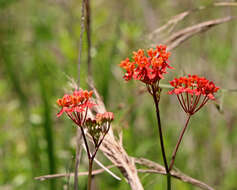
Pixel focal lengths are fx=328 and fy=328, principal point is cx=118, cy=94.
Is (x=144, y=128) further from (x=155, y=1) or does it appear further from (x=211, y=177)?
(x=155, y=1)

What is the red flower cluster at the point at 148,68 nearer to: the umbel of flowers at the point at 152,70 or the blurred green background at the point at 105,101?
the umbel of flowers at the point at 152,70

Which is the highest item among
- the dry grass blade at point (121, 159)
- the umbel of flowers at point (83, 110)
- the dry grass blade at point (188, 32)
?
the dry grass blade at point (188, 32)

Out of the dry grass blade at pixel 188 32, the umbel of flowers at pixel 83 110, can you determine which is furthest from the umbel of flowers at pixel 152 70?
the dry grass blade at pixel 188 32

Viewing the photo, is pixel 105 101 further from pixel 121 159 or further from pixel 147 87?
pixel 147 87

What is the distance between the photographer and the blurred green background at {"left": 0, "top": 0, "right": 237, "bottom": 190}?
2.85 m

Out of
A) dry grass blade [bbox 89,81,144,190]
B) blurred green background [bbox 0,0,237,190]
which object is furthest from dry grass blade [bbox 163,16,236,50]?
dry grass blade [bbox 89,81,144,190]

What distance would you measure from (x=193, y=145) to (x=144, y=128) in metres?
0.84

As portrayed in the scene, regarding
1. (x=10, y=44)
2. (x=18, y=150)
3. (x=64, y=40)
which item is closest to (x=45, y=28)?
(x=10, y=44)

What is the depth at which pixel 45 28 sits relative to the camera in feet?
13.6

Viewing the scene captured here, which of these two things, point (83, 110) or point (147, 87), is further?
point (147, 87)

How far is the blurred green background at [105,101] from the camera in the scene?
2.85m

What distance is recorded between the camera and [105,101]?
8.38 feet

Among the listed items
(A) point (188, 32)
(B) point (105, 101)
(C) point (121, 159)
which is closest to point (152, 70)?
(C) point (121, 159)

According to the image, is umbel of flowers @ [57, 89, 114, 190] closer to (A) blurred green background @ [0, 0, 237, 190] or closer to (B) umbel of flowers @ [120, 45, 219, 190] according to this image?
(B) umbel of flowers @ [120, 45, 219, 190]
